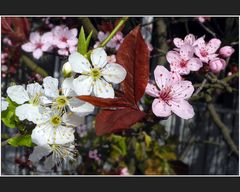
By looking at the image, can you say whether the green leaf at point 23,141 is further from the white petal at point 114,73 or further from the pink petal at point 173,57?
the pink petal at point 173,57

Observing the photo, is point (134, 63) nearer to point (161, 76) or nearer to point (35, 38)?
point (161, 76)

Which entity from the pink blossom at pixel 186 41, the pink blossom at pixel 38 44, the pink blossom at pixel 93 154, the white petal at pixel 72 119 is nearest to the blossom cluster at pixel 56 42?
the pink blossom at pixel 38 44

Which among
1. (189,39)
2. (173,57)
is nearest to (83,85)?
(173,57)

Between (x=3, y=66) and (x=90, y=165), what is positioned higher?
(x=3, y=66)

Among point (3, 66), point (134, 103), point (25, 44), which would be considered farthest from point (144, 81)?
point (3, 66)

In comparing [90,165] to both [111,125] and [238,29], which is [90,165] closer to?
[238,29]

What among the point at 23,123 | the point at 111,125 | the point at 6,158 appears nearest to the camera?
the point at 111,125

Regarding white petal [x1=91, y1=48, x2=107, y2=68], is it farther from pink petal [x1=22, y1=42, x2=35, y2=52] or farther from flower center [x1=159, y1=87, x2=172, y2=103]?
pink petal [x1=22, y1=42, x2=35, y2=52]

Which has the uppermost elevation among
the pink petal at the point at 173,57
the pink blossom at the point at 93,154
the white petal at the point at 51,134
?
the pink petal at the point at 173,57
